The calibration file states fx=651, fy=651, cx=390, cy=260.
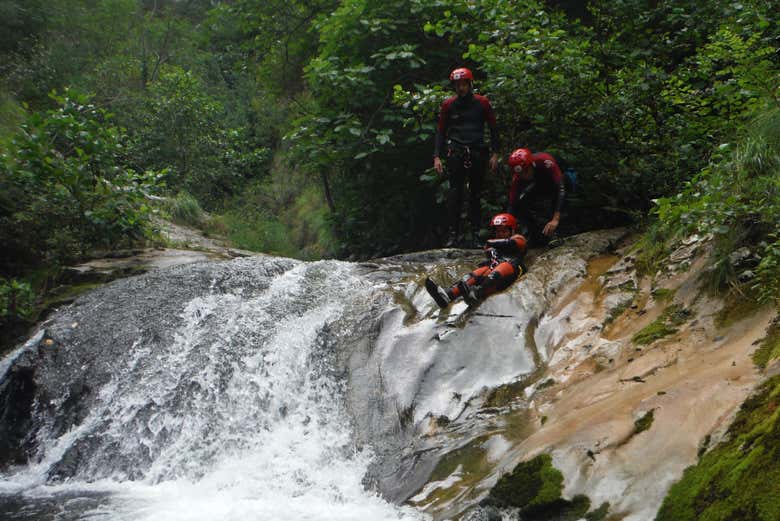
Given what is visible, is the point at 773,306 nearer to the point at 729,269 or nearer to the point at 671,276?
the point at 729,269

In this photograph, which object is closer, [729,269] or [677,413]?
[677,413]

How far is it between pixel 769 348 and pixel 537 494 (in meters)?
1.55

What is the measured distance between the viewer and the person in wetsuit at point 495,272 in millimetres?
6402

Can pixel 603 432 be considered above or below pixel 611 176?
below

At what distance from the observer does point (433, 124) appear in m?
9.48

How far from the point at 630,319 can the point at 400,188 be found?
20.3 ft

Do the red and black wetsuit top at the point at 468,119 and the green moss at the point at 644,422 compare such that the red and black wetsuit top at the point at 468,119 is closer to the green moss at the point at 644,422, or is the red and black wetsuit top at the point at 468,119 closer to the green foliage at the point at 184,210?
the green moss at the point at 644,422

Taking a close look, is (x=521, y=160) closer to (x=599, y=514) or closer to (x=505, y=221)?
(x=505, y=221)

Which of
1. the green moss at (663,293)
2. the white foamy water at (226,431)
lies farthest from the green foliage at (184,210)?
the green moss at (663,293)

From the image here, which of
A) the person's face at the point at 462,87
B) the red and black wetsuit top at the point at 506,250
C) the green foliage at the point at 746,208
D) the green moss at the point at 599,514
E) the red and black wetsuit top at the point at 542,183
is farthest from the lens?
the person's face at the point at 462,87

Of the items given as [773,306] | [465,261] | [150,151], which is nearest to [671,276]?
[773,306]

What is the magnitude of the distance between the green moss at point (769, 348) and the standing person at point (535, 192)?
354 centimetres

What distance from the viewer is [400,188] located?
11.1 meters

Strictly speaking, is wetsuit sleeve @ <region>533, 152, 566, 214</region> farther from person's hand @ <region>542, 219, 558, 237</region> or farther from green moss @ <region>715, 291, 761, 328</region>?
green moss @ <region>715, 291, 761, 328</region>
